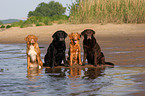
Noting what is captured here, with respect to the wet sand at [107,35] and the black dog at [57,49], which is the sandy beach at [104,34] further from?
the black dog at [57,49]

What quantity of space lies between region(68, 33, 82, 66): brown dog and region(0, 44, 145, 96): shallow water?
69cm

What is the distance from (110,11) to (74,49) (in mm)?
13598

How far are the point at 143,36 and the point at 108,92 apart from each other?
44.1 feet

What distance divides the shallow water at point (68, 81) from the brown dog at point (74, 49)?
0.69 metres

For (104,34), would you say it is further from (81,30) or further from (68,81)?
(68,81)

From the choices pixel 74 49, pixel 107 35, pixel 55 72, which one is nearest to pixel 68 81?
pixel 55 72

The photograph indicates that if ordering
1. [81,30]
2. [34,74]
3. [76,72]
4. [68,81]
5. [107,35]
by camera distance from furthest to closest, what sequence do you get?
[81,30], [107,35], [76,72], [34,74], [68,81]

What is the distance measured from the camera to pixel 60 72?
925 centimetres

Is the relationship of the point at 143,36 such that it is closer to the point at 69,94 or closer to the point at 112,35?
the point at 112,35

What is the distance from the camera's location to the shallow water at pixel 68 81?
6.48 m

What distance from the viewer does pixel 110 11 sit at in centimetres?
2342

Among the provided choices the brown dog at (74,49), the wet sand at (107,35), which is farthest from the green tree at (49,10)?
the brown dog at (74,49)

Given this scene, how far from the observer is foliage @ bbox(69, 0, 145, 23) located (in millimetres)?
22938

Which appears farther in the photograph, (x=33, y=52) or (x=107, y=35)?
(x=107, y=35)
